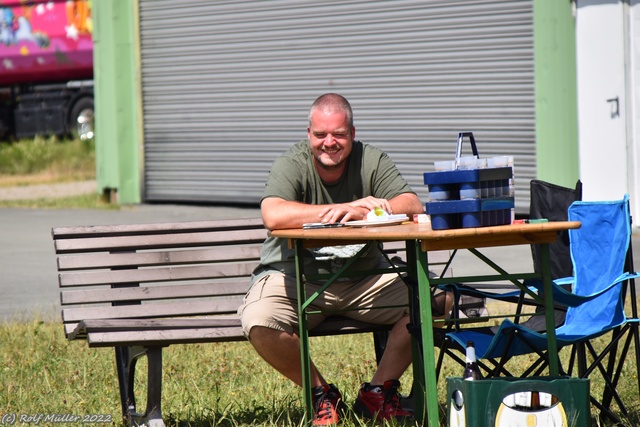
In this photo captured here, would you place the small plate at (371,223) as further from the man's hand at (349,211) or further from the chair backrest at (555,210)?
the chair backrest at (555,210)

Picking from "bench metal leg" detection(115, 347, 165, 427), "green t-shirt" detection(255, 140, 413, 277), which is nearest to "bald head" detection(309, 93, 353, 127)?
"green t-shirt" detection(255, 140, 413, 277)

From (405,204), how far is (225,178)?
965 centimetres

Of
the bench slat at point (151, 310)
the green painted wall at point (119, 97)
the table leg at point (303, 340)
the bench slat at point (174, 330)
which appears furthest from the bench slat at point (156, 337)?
the green painted wall at point (119, 97)

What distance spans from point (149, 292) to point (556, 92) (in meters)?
6.96

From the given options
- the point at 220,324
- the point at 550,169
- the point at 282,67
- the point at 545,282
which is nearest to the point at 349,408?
the point at 220,324

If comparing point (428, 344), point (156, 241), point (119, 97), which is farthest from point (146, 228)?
point (119, 97)

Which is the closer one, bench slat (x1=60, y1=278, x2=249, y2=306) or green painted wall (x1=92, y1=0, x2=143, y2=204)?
bench slat (x1=60, y1=278, x2=249, y2=306)

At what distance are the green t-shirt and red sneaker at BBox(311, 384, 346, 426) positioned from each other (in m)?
0.54

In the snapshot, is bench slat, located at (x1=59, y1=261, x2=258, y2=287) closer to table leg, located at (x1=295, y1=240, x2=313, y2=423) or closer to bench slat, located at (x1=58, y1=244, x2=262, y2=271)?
bench slat, located at (x1=58, y1=244, x2=262, y2=271)

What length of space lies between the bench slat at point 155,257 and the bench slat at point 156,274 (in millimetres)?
32

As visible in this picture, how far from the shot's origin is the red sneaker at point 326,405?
477 cm

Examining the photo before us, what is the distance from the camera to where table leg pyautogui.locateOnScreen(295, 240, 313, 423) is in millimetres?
4707

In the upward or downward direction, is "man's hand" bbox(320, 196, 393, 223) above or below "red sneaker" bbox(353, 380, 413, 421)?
above

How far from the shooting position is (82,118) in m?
23.5
